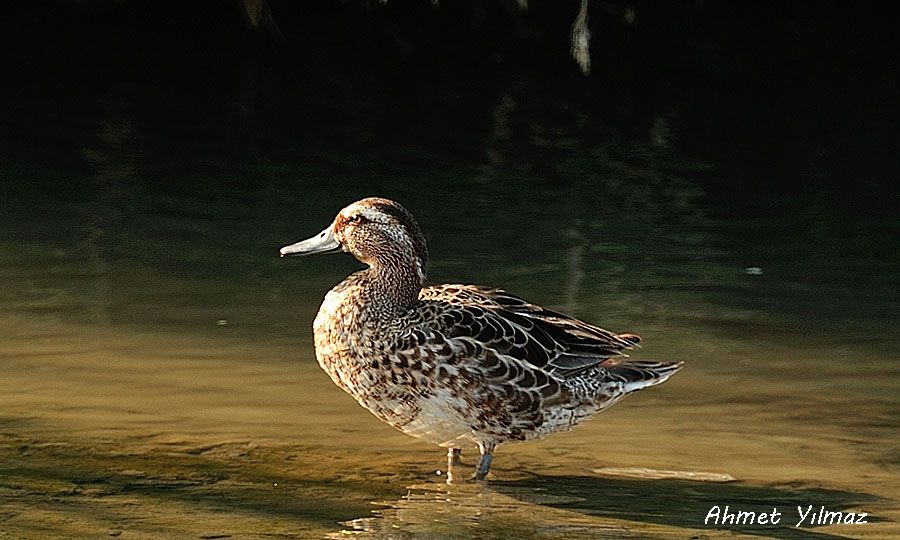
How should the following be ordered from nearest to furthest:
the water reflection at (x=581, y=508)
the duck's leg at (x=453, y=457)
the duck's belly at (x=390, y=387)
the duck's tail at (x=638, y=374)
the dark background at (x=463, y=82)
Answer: the water reflection at (x=581, y=508) < the duck's belly at (x=390, y=387) < the duck's tail at (x=638, y=374) < the duck's leg at (x=453, y=457) < the dark background at (x=463, y=82)

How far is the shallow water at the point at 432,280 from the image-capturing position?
623 centimetres

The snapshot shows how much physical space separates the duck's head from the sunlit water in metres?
0.84

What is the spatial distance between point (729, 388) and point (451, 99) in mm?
8985

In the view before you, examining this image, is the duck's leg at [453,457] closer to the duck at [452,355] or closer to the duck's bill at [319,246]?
the duck at [452,355]

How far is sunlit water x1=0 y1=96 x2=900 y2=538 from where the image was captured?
6.21 meters

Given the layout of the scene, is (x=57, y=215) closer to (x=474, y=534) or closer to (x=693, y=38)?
(x=474, y=534)

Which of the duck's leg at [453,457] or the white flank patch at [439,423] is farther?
the duck's leg at [453,457]

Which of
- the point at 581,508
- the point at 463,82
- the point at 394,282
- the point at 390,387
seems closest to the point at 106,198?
the point at 394,282

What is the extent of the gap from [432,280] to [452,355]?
3251 mm

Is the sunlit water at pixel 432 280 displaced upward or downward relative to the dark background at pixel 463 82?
downward

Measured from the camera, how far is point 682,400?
25.6 ft

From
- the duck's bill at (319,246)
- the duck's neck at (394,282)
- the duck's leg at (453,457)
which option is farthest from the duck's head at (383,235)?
the duck's leg at (453,457)

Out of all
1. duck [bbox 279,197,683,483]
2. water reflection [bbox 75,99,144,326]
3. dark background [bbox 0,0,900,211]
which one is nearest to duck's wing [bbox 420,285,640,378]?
duck [bbox 279,197,683,483]

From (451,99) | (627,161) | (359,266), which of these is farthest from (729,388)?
(451,99)
